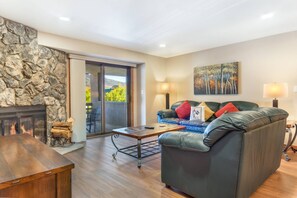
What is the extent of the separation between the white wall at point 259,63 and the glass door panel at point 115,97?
2045mm

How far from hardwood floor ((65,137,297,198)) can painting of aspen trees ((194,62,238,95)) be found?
190 centimetres

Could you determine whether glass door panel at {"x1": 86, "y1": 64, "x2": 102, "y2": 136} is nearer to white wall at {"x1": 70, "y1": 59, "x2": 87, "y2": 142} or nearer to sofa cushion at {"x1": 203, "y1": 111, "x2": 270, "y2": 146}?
white wall at {"x1": 70, "y1": 59, "x2": 87, "y2": 142}

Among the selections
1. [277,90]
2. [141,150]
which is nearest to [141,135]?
[141,150]

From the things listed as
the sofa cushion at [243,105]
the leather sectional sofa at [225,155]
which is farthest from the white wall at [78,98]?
the sofa cushion at [243,105]

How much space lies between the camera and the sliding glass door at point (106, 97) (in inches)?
198

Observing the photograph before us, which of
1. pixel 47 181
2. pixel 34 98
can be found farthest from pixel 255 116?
pixel 34 98

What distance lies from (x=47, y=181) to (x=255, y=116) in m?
1.84

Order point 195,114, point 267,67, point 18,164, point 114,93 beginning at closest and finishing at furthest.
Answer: point 18,164
point 267,67
point 195,114
point 114,93

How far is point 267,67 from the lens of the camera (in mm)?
4078

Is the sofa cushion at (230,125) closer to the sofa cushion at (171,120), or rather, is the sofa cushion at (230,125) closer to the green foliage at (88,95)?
the sofa cushion at (171,120)

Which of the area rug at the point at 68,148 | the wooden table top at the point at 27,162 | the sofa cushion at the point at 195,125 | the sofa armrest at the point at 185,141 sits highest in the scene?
the wooden table top at the point at 27,162

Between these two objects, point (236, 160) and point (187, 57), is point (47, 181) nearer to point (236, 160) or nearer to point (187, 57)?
point (236, 160)

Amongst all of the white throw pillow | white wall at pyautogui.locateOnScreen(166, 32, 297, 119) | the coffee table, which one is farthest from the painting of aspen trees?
the coffee table

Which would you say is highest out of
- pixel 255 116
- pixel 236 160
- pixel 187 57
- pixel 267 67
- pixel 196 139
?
pixel 187 57
